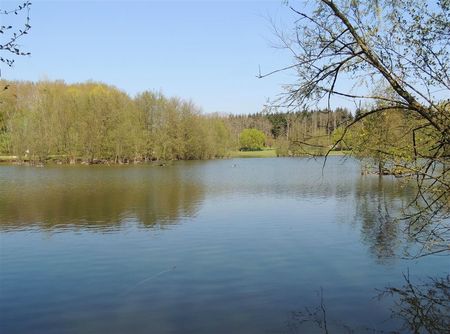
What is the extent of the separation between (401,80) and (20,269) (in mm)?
12300

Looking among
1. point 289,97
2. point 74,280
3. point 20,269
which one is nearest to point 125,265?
point 74,280

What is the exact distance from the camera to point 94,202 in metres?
27.5

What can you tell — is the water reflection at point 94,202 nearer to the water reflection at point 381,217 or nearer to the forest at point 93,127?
the water reflection at point 381,217

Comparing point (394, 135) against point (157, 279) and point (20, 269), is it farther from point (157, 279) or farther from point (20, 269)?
point (20, 269)

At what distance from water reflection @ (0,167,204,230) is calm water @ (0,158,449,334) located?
0.17m

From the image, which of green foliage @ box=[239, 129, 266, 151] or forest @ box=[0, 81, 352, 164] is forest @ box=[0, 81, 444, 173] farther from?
green foliage @ box=[239, 129, 266, 151]

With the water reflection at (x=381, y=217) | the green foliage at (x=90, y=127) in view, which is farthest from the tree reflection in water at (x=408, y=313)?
the green foliage at (x=90, y=127)

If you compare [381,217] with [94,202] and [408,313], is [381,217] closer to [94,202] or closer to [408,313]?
[408,313]

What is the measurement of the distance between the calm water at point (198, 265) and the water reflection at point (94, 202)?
17 cm

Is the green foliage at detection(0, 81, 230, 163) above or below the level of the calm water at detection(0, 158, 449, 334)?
above

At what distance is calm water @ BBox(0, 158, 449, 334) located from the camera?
973 cm

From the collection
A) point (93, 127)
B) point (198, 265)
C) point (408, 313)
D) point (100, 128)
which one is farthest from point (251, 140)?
point (408, 313)

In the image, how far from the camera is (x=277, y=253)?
1494 centimetres

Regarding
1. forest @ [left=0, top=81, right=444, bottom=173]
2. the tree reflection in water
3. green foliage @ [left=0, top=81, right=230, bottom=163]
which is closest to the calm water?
the tree reflection in water
